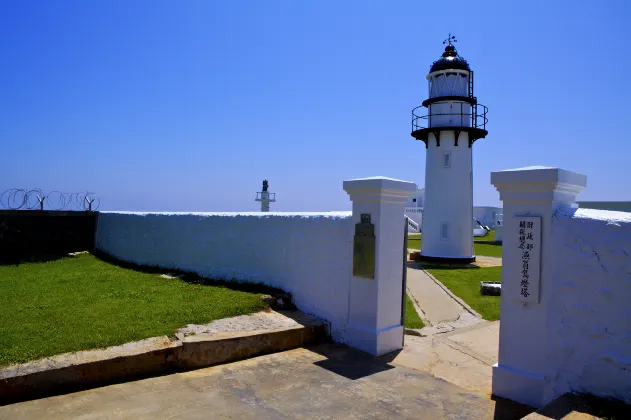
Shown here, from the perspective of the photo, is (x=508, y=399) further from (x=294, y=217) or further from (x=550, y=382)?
(x=294, y=217)

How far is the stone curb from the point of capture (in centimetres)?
409

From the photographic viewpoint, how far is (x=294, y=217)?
732cm

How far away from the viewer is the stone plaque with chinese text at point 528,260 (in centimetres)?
418

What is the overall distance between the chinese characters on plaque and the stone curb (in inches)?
114

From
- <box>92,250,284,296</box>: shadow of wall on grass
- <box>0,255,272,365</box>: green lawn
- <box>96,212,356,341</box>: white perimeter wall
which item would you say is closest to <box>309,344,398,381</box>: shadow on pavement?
<box>96,212,356,341</box>: white perimeter wall

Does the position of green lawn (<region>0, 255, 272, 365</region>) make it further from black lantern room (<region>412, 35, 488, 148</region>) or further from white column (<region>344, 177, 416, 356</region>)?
black lantern room (<region>412, 35, 488, 148</region>)

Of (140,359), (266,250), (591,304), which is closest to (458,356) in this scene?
(591,304)

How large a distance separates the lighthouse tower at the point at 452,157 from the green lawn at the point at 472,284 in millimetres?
1572

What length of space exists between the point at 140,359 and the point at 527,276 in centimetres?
391

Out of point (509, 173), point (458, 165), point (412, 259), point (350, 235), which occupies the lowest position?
point (412, 259)

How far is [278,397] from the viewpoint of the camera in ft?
14.1

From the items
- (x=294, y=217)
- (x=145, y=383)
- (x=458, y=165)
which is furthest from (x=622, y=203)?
(x=145, y=383)

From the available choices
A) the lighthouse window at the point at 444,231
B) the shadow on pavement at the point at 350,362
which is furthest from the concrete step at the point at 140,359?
the lighthouse window at the point at 444,231

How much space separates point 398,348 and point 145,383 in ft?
10.4
